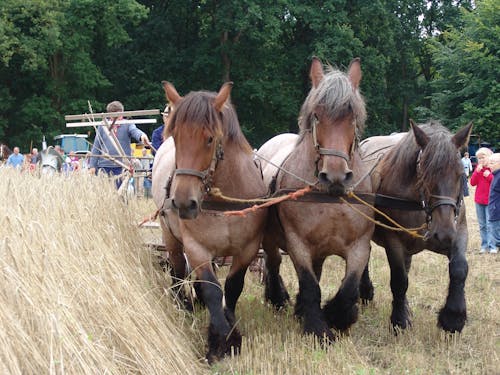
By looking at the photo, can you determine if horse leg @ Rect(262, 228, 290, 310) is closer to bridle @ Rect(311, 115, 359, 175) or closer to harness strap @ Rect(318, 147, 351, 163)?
bridle @ Rect(311, 115, 359, 175)

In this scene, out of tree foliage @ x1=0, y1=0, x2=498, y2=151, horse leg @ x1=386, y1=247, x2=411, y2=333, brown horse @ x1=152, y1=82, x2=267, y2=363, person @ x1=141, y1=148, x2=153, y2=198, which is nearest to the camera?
brown horse @ x1=152, y1=82, x2=267, y2=363

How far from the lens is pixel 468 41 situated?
30.8 meters

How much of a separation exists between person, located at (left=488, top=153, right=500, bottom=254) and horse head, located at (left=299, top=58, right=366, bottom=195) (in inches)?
220

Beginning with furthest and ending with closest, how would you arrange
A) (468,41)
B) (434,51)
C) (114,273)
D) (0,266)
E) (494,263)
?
1. (434,51)
2. (468,41)
3. (494,263)
4. (114,273)
5. (0,266)

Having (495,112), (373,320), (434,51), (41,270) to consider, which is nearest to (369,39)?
(434,51)

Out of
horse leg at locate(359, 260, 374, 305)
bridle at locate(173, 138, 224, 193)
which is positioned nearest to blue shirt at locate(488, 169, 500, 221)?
horse leg at locate(359, 260, 374, 305)

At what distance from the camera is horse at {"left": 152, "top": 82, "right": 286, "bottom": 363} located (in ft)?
13.5

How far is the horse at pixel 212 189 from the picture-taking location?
4.11 meters

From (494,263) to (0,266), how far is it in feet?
23.3

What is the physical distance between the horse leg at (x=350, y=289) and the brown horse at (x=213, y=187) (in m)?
0.73

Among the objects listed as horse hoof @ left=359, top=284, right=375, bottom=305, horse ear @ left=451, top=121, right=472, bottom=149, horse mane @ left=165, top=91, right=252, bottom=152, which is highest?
horse mane @ left=165, top=91, right=252, bottom=152

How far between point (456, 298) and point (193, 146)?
2.38 metres

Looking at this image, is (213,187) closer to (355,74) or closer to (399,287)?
(355,74)

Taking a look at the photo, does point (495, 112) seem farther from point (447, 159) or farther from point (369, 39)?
point (447, 159)
